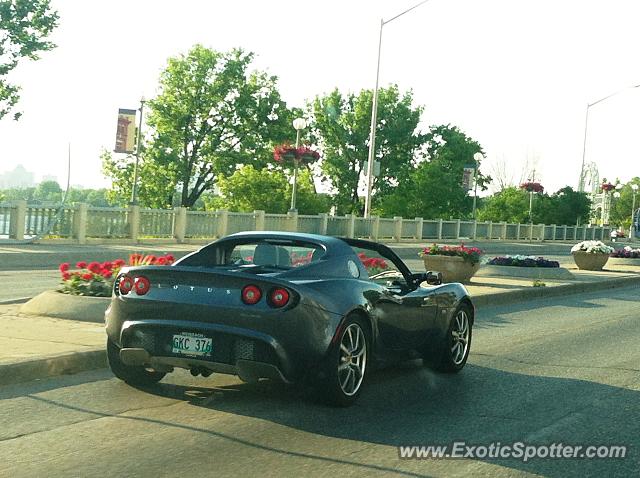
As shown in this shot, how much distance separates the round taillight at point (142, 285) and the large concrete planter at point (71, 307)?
3596 mm

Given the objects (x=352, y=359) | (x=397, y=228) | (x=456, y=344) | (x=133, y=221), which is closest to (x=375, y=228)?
(x=397, y=228)

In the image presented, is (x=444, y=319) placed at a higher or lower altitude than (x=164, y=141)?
lower

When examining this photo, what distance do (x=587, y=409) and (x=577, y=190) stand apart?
7968 centimetres

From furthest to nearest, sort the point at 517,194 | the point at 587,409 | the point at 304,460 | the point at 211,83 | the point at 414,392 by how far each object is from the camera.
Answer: the point at 517,194
the point at 211,83
the point at 414,392
the point at 587,409
the point at 304,460

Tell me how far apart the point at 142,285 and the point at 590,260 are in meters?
24.7

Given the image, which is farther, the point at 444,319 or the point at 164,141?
the point at 164,141

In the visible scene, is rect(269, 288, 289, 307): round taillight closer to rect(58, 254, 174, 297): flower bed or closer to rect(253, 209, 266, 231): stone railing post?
rect(58, 254, 174, 297): flower bed

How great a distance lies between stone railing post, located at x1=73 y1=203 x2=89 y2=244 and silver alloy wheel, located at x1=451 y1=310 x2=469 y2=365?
2422 centimetres

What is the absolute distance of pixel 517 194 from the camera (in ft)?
267

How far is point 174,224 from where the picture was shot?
37.6 meters

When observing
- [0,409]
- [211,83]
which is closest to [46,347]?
[0,409]

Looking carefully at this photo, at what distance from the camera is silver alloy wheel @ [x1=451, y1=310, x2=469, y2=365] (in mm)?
9587

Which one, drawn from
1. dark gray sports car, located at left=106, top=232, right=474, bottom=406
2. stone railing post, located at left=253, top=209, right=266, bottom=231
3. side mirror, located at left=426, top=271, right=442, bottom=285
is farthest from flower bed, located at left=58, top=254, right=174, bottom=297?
stone railing post, located at left=253, top=209, right=266, bottom=231

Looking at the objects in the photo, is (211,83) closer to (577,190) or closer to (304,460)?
(577,190)
